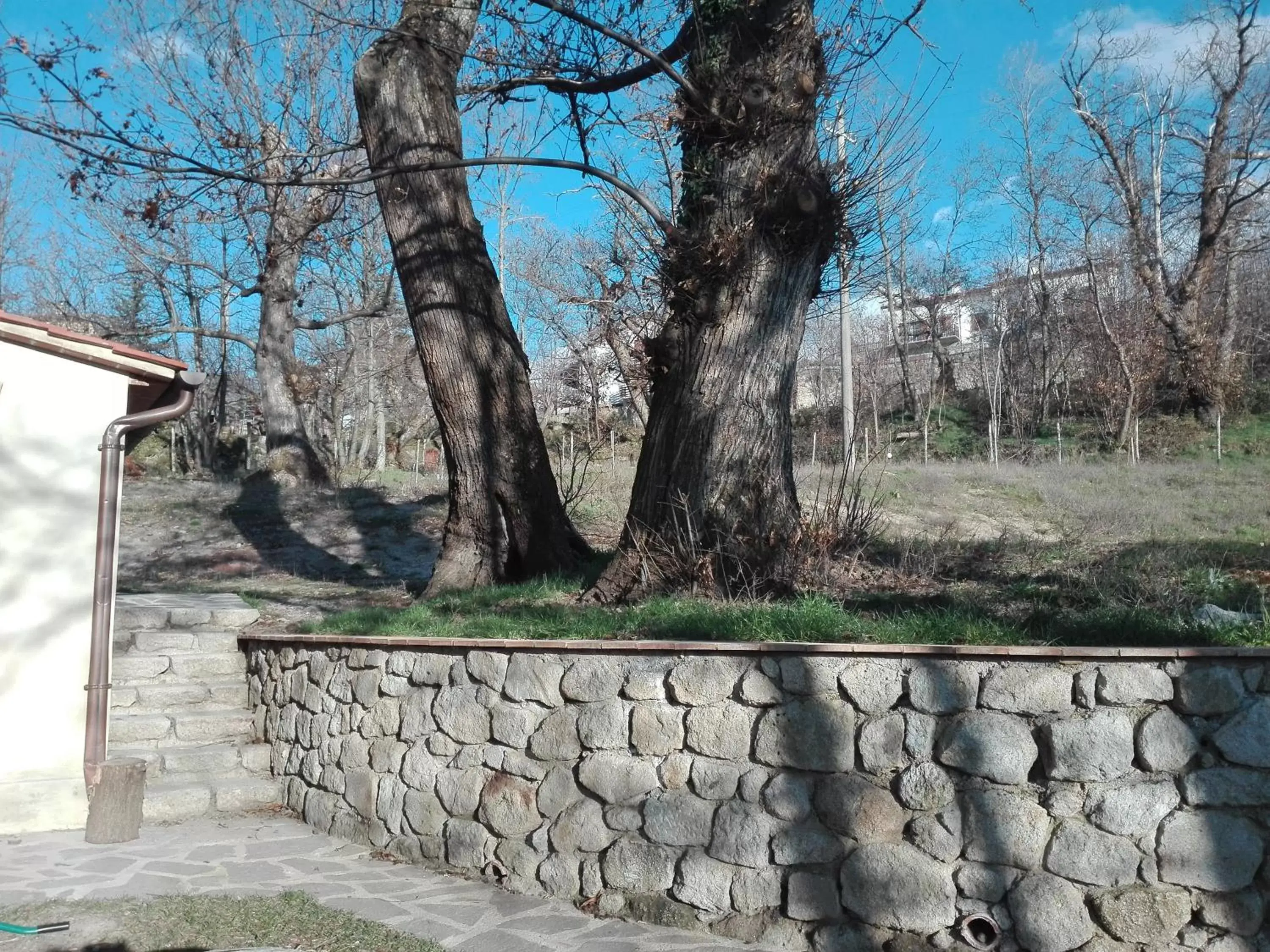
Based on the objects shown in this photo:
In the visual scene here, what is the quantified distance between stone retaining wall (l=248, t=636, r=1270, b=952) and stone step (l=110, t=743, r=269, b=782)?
6.33 ft

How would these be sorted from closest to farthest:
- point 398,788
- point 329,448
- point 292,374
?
point 398,788, point 292,374, point 329,448

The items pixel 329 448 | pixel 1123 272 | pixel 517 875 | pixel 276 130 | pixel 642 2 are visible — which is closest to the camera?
pixel 517 875

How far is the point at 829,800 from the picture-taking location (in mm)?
4281

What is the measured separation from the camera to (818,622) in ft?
16.0

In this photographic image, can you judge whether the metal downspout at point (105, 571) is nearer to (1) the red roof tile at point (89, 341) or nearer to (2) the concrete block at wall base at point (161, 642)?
(1) the red roof tile at point (89, 341)

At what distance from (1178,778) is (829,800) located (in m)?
1.30

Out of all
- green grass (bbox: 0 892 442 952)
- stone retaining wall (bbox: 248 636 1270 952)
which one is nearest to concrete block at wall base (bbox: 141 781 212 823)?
green grass (bbox: 0 892 442 952)

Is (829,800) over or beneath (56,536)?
beneath

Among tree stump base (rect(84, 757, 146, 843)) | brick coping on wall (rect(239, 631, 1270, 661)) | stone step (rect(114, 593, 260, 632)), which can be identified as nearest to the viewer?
brick coping on wall (rect(239, 631, 1270, 661))

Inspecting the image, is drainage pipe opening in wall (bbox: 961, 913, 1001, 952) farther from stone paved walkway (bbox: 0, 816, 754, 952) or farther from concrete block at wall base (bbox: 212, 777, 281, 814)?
concrete block at wall base (bbox: 212, 777, 281, 814)

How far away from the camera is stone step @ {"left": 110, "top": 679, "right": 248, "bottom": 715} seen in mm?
7273

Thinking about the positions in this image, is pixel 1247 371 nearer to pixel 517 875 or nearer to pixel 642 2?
pixel 642 2

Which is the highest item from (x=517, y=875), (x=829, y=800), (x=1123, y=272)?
(x=1123, y=272)

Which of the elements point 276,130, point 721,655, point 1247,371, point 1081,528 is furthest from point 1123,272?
point 721,655
